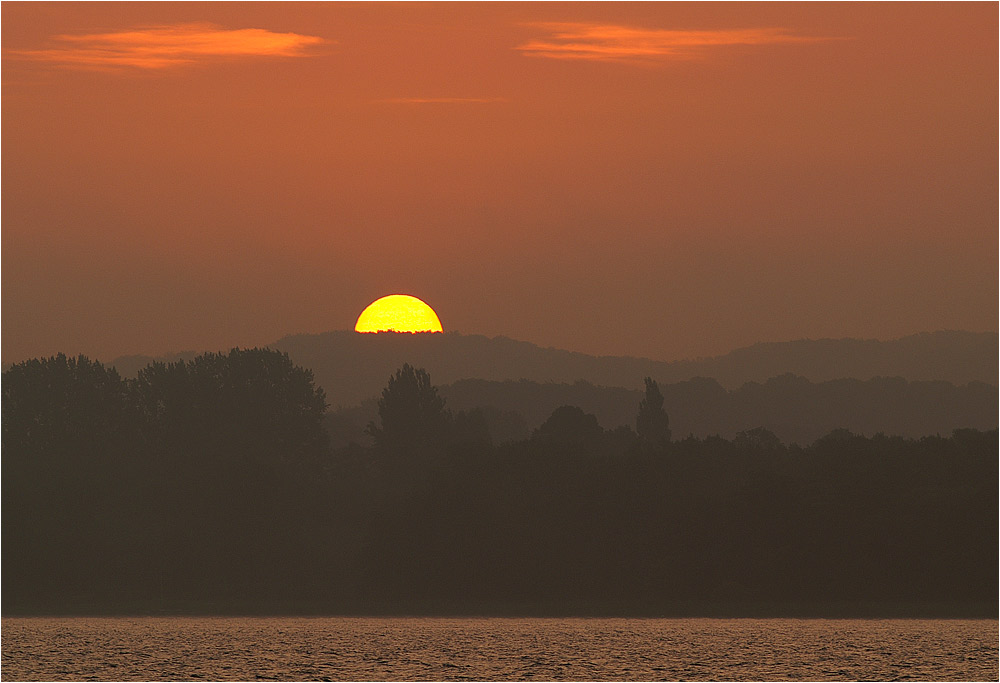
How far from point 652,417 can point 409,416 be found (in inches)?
1091

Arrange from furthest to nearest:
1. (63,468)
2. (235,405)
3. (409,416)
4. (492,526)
Result: (409,416) < (235,405) < (63,468) < (492,526)

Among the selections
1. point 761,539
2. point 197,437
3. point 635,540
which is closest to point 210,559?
point 197,437

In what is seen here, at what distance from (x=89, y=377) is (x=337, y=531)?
74.8 ft

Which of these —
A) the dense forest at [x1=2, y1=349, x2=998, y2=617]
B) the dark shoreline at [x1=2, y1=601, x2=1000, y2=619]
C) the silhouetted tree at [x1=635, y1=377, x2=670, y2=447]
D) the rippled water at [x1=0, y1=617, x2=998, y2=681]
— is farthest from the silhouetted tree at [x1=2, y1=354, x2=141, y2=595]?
the silhouetted tree at [x1=635, y1=377, x2=670, y2=447]

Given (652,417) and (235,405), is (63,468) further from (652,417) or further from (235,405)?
(652,417)

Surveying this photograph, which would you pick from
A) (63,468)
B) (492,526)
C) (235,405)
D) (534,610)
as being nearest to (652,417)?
(235,405)

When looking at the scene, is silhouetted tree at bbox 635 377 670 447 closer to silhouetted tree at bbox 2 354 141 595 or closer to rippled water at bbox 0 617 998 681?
silhouetted tree at bbox 2 354 141 595

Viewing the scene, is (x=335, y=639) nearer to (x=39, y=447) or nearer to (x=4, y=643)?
(x=4, y=643)

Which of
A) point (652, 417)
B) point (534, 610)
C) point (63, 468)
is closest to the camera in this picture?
point (534, 610)

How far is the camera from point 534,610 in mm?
109500

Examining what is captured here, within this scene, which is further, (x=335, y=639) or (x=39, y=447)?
(x=39, y=447)

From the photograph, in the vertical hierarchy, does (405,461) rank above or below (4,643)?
above

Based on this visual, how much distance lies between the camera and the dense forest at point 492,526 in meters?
108

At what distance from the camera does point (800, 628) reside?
98938 mm
